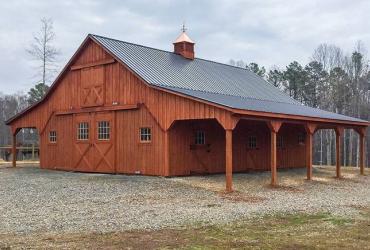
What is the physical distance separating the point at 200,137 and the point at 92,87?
5.61 metres

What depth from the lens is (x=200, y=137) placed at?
68.0 ft

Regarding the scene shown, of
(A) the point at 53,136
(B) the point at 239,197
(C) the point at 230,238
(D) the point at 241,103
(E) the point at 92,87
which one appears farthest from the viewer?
(A) the point at 53,136

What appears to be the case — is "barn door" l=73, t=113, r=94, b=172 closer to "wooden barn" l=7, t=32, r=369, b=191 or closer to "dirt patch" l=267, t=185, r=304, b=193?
"wooden barn" l=7, t=32, r=369, b=191

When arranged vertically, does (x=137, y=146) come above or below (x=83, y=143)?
below

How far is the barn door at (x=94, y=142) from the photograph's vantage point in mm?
21234

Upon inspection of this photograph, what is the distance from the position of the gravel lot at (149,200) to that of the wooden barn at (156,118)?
1.30 metres

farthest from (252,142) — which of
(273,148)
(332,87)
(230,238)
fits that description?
(332,87)

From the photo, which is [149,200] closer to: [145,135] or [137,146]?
[145,135]

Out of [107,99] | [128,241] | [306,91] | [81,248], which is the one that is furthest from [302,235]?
[306,91]

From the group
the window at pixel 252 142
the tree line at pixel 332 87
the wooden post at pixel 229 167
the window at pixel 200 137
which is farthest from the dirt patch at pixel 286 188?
the tree line at pixel 332 87

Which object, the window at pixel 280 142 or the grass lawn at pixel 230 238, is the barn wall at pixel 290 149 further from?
the grass lawn at pixel 230 238

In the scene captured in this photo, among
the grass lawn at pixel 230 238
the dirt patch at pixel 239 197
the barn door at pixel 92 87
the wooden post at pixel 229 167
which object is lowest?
the grass lawn at pixel 230 238

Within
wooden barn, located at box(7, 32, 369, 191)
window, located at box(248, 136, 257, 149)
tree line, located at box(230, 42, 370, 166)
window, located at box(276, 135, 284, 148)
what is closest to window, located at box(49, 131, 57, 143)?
wooden barn, located at box(7, 32, 369, 191)

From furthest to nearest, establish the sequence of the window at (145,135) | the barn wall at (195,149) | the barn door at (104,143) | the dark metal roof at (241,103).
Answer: the barn door at (104,143)
the window at (145,135)
the barn wall at (195,149)
the dark metal roof at (241,103)
